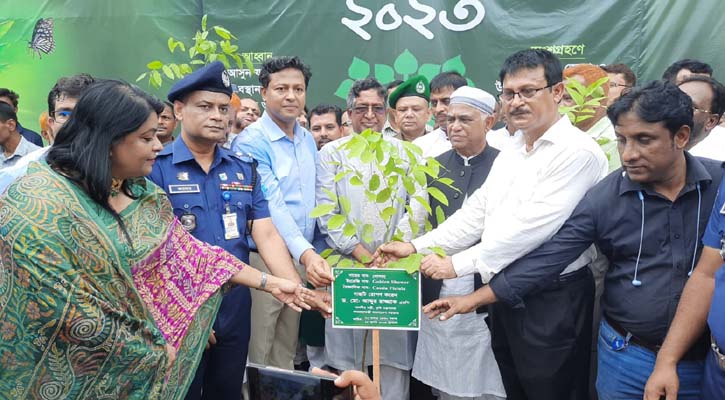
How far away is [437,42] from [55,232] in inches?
205

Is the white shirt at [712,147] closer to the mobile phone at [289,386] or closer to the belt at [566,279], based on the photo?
the belt at [566,279]

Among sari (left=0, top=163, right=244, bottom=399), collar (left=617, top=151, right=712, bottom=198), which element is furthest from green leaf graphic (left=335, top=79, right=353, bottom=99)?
sari (left=0, top=163, right=244, bottom=399)

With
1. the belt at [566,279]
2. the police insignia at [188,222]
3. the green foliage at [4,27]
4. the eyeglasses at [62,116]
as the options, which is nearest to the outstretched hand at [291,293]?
the police insignia at [188,222]

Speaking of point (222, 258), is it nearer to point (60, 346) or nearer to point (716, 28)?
point (60, 346)

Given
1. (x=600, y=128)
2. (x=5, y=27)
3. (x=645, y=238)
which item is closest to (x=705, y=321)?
(x=645, y=238)

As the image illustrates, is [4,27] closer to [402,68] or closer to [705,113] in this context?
[402,68]

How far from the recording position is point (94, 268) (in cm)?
181

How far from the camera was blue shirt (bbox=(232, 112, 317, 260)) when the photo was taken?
3.18 meters

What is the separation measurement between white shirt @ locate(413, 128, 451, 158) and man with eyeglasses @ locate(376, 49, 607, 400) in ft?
3.76

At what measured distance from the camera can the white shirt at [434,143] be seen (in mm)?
4027

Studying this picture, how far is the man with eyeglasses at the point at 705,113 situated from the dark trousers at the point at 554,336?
3.64 ft

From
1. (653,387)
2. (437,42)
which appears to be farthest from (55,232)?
(437,42)

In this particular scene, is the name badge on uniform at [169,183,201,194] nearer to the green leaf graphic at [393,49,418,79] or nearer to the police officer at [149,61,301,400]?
the police officer at [149,61,301,400]

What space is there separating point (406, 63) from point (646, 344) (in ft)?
15.3
